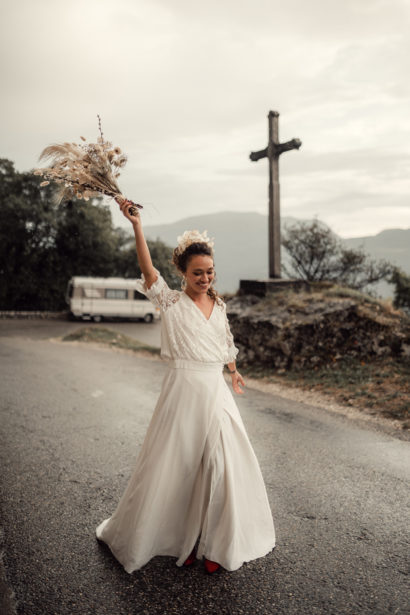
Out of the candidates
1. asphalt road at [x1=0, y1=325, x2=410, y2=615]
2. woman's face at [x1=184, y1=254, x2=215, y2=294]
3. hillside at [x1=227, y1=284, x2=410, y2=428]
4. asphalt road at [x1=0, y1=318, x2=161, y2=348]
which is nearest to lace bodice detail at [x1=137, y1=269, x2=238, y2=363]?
woman's face at [x1=184, y1=254, x2=215, y2=294]

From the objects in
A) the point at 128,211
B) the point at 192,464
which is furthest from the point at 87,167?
the point at 192,464

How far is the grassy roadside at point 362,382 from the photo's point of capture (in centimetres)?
731

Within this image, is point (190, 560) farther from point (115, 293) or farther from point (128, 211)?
point (115, 293)

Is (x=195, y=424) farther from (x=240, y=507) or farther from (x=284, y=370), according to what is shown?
(x=284, y=370)

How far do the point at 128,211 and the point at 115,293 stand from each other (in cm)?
2628

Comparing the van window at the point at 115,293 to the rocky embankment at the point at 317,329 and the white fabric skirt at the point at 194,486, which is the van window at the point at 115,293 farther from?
the white fabric skirt at the point at 194,486

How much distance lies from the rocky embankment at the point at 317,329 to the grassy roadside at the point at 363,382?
28 centimetres

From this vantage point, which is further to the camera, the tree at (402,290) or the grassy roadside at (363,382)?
the tree at (402,290)

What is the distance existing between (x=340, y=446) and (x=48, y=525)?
3360 mm

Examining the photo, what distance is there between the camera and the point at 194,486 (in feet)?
10.7

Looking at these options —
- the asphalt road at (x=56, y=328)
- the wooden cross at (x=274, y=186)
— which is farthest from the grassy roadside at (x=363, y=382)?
the asphalt road at (x=56, y=328)

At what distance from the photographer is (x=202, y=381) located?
3.24 m

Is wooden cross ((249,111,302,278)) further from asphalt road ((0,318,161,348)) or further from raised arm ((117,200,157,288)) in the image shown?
raised arm ((117,200,157,288))

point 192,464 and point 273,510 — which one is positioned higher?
point 192,464
